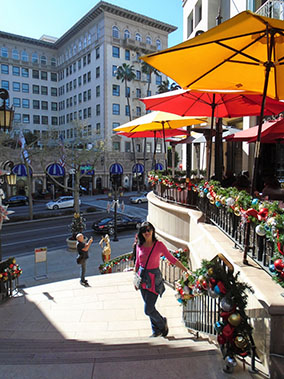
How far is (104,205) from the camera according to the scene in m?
38.0

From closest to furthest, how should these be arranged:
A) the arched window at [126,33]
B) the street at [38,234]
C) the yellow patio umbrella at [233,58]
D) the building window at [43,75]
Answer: the yellow patio umbrella at [233,58], the street at [38,234], the arched window at [126,33], the building window at [43,75]

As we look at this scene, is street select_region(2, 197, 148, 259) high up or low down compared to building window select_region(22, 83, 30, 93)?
down

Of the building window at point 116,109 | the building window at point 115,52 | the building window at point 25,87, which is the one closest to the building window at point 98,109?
the building window at point 116,109

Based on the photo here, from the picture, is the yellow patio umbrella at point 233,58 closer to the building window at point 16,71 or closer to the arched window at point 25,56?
the building window at point 16,71

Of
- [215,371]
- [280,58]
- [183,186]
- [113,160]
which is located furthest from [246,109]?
[113,160]

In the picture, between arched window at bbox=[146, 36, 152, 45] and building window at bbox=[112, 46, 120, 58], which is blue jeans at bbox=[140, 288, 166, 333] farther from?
arched window at bbox=[146, 36, 152, 45]

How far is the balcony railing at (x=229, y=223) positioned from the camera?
4211mm

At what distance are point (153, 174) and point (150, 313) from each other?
23.6 feet

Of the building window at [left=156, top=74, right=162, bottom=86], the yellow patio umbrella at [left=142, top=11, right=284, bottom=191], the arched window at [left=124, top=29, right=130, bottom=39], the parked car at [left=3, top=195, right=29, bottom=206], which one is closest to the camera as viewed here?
the yellow patio umbrella at [left=142, top=11, right=284, bottom=191]

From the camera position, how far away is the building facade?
50.5 metres

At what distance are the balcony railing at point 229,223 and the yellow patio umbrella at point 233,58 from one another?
3.08 feet

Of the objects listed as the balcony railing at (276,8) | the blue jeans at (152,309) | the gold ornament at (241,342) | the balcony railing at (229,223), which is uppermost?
the balcony railing at (276,8)

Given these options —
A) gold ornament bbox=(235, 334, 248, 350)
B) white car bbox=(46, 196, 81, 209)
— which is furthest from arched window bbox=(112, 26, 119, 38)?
gold ornament bbox=(235, 334, 248, 350)

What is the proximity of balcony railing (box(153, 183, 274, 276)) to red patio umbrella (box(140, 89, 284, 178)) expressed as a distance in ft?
3.96
